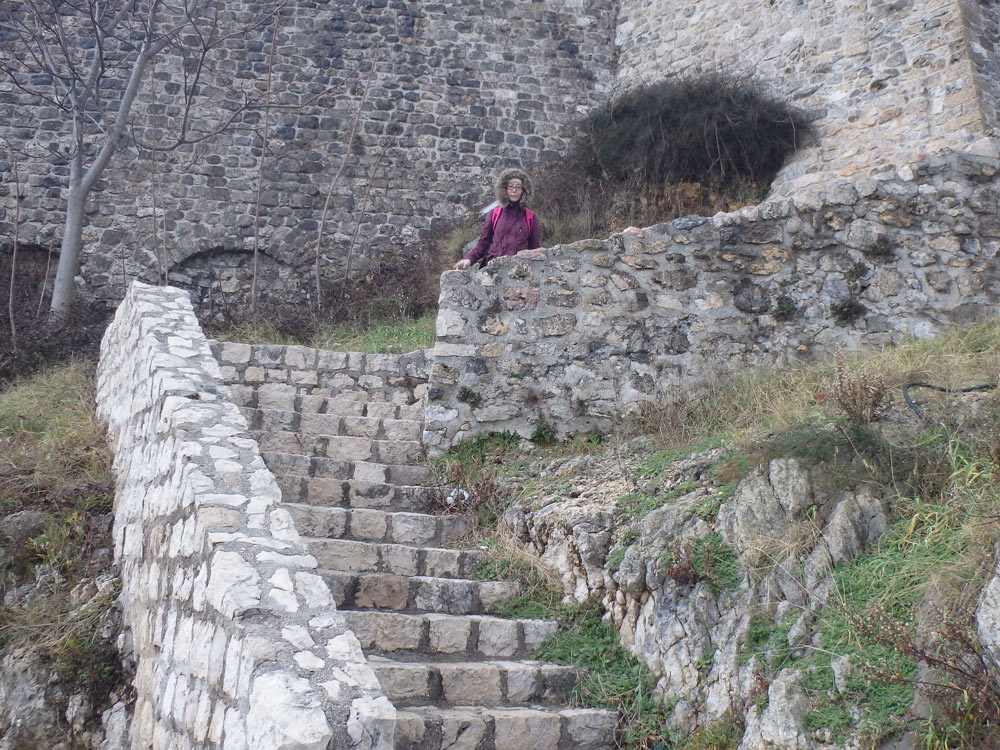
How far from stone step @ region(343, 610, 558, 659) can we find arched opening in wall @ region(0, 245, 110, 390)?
571 cm

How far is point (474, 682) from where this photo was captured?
149 inches

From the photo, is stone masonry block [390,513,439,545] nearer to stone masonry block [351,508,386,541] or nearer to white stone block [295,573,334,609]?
stone masonry block [351,508,386,541]

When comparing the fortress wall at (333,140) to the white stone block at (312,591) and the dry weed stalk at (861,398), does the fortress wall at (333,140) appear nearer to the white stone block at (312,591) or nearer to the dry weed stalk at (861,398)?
the dry weed stalk at (861,398)

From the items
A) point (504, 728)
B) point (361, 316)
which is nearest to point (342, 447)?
point (504, 728)

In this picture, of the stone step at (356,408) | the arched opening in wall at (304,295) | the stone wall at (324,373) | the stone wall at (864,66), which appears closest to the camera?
the stone step at (356,408)

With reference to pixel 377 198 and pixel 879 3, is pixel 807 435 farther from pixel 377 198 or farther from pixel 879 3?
pixel 377 198

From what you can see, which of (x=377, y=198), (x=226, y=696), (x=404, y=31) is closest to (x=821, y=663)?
(x=226, y=696)

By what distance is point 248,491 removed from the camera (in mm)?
3451

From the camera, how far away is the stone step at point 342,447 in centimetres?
575

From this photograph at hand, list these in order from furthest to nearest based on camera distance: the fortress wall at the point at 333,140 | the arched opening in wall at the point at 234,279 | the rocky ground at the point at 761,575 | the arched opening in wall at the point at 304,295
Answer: the fortress wall at the point at 333,140 < the arched opening in wall at the point at 234,279 < the arched opening in wall at the point at 304,295 < the rocky ground at the point at 761,575

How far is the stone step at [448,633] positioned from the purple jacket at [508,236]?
3305mm

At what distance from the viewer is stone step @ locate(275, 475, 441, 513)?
16.9 feet

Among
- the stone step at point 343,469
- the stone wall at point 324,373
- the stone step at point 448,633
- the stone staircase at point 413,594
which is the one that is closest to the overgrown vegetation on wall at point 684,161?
the stone wall at point 324,373

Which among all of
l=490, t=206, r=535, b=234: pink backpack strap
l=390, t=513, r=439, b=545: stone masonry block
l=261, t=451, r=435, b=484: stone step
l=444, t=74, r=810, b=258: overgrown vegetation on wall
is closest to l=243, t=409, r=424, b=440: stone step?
l=261, t=451, r=435, b=484: stone step
